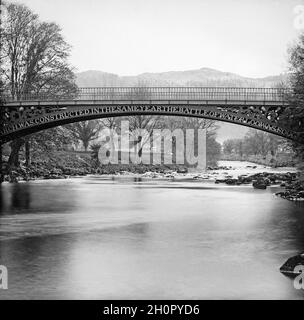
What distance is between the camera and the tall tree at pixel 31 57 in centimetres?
4994

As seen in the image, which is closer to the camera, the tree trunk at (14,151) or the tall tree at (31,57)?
the tall tree at (31,57)

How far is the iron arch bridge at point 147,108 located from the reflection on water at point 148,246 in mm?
8071

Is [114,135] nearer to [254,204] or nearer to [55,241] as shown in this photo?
[254,204]

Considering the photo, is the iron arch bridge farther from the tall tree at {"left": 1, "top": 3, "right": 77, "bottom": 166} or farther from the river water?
the river water

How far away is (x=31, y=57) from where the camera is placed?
52.7 m

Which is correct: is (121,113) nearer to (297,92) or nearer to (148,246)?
(297,92)

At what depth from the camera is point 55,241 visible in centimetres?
2169

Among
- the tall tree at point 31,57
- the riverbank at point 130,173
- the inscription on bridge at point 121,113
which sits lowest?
the riverbank at point 130,173

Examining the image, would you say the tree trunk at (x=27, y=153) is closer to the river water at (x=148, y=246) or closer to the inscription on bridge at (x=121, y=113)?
the inscription on bridge at (x=121, y=113)

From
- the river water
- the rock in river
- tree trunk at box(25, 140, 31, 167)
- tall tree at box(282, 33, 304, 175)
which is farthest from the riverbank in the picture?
the rock in river

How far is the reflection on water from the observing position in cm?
1481

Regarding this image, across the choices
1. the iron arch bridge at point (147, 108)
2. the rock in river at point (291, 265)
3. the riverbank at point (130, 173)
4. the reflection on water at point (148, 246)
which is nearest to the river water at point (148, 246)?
the reflection on water at point (148, 246)

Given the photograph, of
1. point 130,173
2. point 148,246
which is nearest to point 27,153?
point 130,173

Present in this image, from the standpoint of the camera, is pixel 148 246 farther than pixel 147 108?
No
